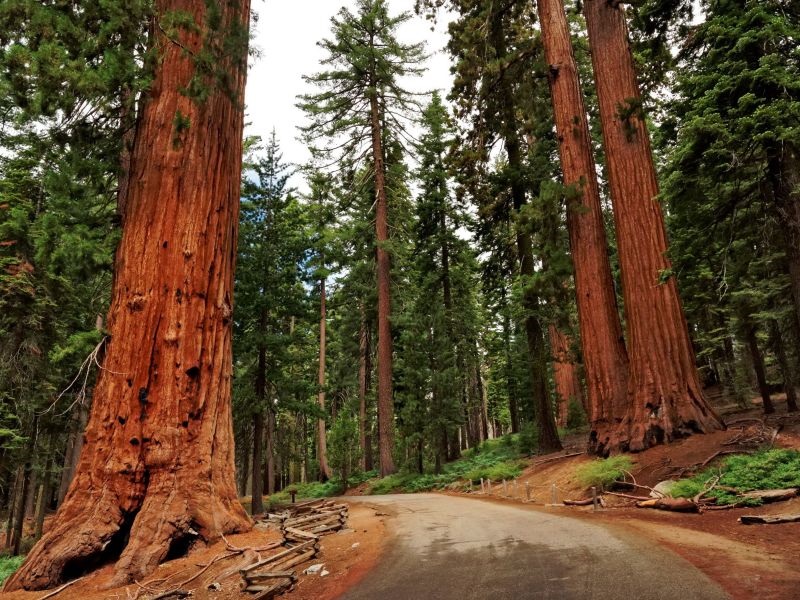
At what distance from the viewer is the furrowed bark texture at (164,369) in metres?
5.14

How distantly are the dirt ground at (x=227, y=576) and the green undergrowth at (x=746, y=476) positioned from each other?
4.59 metres

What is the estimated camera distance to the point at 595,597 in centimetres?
303

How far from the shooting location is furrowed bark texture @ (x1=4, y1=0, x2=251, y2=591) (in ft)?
16.9

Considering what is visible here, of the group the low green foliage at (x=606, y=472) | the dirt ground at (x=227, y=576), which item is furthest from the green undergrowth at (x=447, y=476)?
→ the dirt ground at (x=227, y=576)

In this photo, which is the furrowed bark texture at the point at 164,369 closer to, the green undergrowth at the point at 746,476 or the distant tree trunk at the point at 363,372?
the green undergrowth at the point at 746,476

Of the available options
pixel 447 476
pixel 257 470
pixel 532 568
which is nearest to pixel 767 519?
pixel 532 568

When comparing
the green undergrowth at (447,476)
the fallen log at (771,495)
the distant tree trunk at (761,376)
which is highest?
the distant tree trunk at (761,376)

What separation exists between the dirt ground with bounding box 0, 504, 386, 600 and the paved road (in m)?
0.28

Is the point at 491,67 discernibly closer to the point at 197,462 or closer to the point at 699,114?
the point at 699,114

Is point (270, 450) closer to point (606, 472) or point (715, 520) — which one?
point (606, 472)

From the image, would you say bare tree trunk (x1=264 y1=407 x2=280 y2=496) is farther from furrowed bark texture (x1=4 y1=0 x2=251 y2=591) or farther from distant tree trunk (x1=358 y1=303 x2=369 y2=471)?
furrowed bark texture (x1=4 y1=0 x2=251 y2=591)

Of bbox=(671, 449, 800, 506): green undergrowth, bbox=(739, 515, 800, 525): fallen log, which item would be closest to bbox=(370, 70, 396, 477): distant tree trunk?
bbox=(671, 449, 800, 506): green undergrowth

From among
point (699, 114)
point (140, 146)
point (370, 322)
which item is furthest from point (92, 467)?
point (370, 322)

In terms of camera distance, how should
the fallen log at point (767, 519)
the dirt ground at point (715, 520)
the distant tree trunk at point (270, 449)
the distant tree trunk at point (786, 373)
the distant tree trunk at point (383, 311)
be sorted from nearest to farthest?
1. the dirt ground at point (715, 520)
2. the fallen log at point (767, 519)
3. the distant tree trunk at point (786, 373)
4. the distant tree trunk at point (383, 311)
5. the distant tree trunk at point (270, 449)
